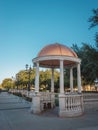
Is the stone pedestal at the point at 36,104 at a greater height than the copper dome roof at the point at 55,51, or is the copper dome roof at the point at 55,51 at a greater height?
the copper dome roof at the point at 55,51

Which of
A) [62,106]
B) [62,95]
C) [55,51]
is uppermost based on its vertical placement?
[55,51]

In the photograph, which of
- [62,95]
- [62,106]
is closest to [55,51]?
[62,95]

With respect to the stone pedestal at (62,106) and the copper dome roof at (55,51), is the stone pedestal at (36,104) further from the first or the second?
the copper dome roof at (55,51)

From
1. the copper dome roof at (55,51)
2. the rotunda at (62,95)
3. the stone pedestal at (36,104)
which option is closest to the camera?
the rotunda at (62,95)

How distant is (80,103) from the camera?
571 inches

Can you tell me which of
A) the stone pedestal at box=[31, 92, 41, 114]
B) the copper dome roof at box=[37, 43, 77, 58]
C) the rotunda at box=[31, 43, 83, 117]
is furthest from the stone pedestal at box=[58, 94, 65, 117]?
the copper dome roof at box=[37, 43, 77, 58]

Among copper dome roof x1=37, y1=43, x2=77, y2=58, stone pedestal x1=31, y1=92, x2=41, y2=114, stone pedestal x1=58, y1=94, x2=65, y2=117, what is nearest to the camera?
stone pedestal x1=58, y1=94, x2=65, y2=117

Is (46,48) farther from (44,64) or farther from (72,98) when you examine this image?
(72,98)

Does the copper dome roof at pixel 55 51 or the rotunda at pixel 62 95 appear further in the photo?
the copper dome roof at pixel 55 51

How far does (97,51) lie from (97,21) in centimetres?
242

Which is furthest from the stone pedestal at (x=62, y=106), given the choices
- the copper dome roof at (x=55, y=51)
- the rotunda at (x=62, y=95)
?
the copper dome roof at (x=55, y=51)

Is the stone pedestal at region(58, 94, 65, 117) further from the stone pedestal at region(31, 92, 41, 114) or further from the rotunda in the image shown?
the stone pedestal at region(31, 92, 41, 114)

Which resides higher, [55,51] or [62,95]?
[55,51]

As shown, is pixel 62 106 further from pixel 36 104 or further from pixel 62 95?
pixel 36 104
